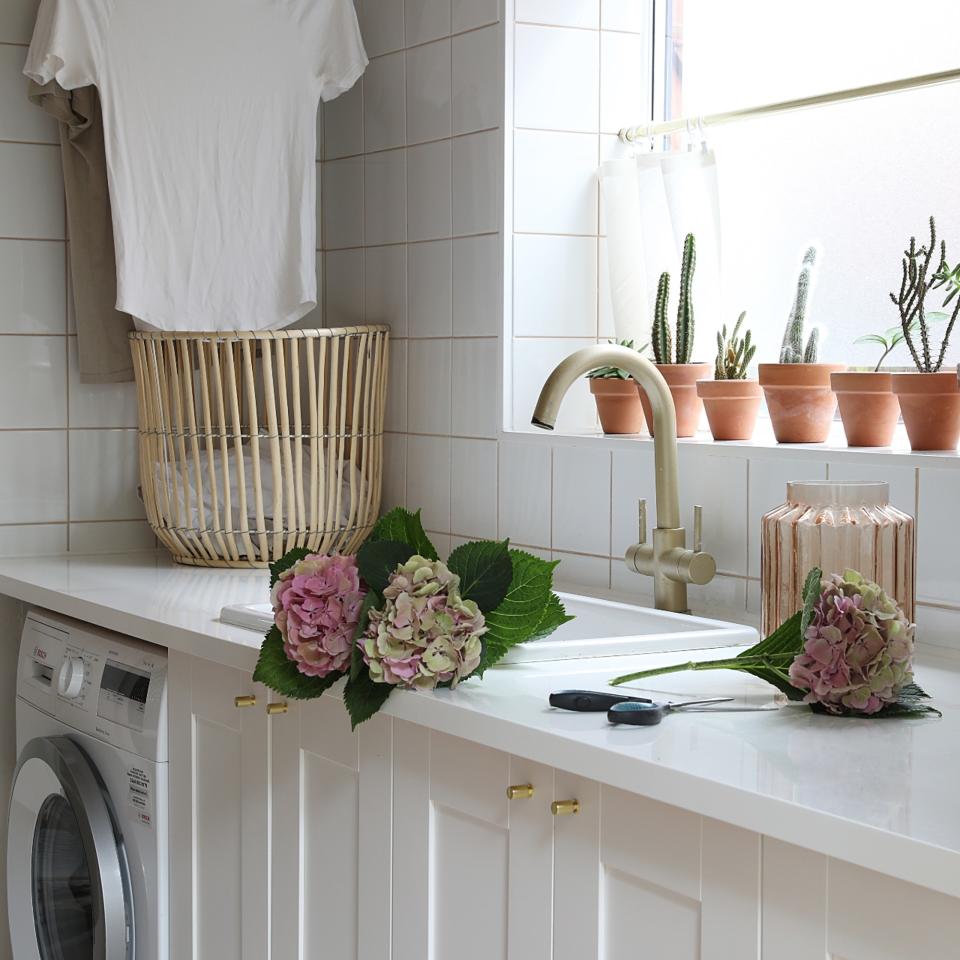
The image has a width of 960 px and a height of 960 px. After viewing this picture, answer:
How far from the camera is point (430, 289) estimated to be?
2.33 metres

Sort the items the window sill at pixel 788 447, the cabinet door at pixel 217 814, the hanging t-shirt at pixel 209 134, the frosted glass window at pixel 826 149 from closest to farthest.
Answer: the window sill at pixel 788 447 < the cabinet door at pixel 217 814 < the frosted glass window at pixel 826 149 < the hanging t-shirt at pixel 209 134

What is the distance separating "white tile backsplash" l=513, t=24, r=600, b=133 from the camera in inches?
84.7

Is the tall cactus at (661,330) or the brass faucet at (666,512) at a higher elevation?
the tall cactus at (661,330)

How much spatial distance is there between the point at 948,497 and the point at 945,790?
0.62m

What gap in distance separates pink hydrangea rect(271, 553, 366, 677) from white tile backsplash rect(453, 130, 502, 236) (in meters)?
0.98

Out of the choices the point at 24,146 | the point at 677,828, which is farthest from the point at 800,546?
the point at 24,146

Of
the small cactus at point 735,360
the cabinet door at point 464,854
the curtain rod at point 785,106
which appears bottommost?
the cabinet door at point 464,854

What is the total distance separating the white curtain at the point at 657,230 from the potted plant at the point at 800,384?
309 mm

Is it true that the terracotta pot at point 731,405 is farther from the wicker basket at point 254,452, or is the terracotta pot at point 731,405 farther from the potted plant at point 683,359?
the wicker basket at point 254,452

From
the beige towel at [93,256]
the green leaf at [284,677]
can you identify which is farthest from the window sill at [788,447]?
the beige towel at [93,256]

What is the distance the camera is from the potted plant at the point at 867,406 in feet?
5.38

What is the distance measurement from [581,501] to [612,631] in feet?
1.25

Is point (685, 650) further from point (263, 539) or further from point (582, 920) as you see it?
point (263, 539)

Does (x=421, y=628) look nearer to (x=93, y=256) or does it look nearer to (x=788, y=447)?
(x=788, y=447)
